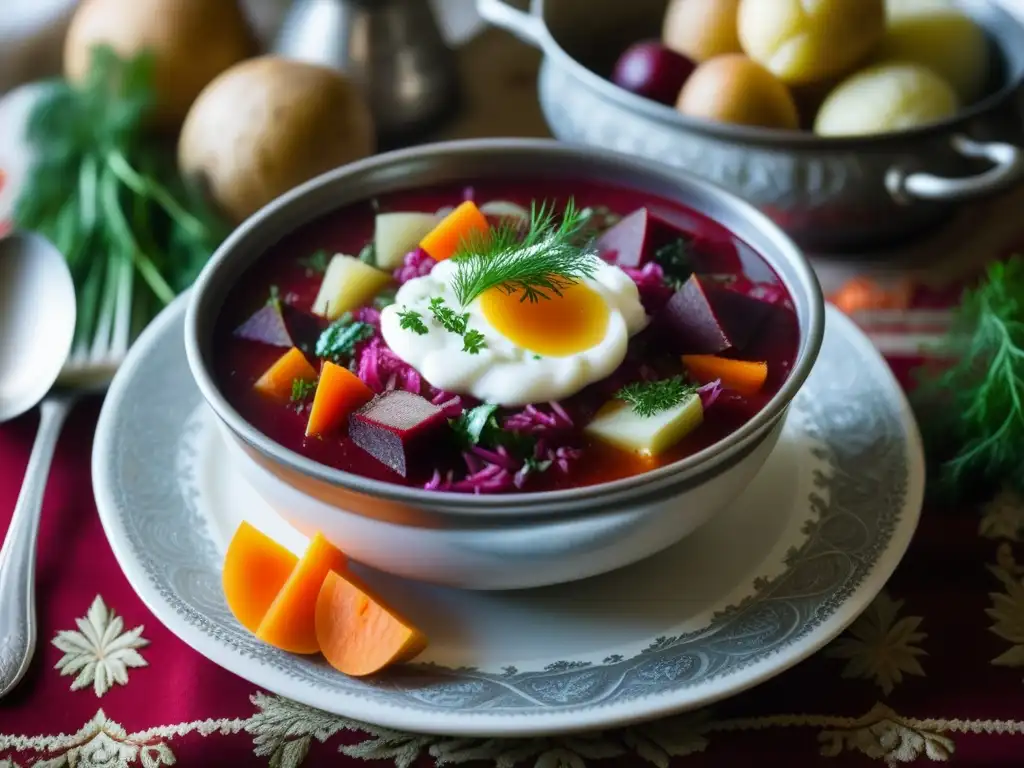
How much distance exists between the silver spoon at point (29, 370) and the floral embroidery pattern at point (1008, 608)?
167 centimetres

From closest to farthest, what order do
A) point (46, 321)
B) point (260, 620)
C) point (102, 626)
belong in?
point (260, 620)
point (102, 626)
point (46, 321)

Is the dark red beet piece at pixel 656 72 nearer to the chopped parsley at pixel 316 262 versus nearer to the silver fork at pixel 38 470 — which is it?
the chopped parsley at pixel 316 262

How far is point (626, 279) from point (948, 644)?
2.82ft

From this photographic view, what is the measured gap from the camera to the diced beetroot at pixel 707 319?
1.97 m

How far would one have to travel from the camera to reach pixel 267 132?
2877 millimetres

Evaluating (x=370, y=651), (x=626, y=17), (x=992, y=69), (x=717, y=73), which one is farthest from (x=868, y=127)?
(x=370, y=651)

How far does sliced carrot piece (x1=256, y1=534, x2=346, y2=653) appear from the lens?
1.74m

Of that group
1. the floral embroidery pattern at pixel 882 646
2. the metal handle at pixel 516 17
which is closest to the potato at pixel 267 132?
the metal handle at pixel 516 17

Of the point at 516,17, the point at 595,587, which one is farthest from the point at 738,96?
the point at 595,587

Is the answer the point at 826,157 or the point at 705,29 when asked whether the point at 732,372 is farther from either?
the point at 705,29

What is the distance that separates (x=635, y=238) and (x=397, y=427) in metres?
0.73

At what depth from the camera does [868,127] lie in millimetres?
2768

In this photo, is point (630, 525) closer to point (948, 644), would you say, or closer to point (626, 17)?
point (948, 644)

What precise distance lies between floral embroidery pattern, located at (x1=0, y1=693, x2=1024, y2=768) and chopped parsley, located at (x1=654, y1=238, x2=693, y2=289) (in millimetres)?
871
